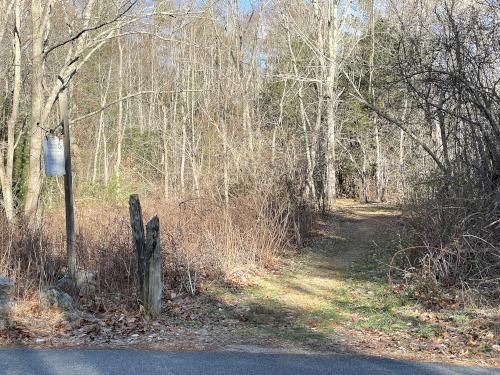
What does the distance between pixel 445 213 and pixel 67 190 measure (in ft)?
20.5

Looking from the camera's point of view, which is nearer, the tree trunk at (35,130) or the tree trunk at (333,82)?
the tree trunk at (35,130)

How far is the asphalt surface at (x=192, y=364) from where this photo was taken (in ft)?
17.6

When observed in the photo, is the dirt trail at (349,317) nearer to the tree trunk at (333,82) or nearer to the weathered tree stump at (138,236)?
the weathered tree stump at (138,236)

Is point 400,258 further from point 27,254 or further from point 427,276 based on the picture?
point 27,254

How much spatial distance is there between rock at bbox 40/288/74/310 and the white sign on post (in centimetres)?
163

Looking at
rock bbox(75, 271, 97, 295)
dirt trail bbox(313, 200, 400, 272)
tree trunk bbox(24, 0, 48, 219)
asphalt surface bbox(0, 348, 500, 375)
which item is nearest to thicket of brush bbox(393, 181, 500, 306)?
asphalt surface bbox(0, 348, 500, 375)

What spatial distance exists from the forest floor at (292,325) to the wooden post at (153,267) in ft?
0.78

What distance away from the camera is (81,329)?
6.98m

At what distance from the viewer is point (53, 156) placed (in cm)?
772

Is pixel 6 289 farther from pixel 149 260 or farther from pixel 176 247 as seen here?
pixel 176 247

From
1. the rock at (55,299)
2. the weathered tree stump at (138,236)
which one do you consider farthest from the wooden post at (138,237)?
the rock at (55,299)

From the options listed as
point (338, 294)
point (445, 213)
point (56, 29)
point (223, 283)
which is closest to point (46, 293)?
point (223, 283)

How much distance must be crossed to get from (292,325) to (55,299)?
3266 mm

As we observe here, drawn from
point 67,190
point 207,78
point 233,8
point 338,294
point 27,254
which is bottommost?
point 338,294
